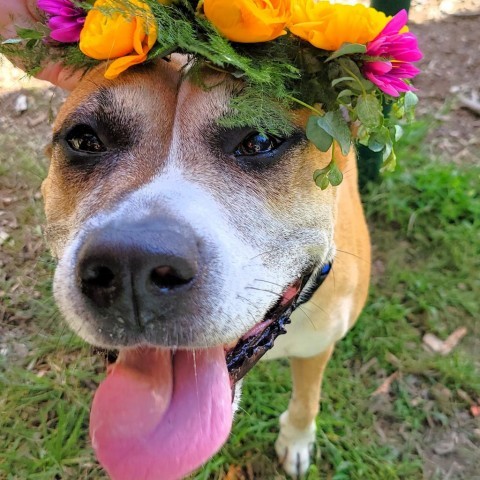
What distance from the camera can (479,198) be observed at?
4340mm

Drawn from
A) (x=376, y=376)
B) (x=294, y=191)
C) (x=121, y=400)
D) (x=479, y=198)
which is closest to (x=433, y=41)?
(x=479, y=198)

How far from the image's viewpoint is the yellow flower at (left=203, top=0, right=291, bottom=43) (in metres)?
1.82

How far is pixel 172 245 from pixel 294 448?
1.93 metres

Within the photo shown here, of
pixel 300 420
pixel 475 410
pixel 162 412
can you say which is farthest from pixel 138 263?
pixel 475 410

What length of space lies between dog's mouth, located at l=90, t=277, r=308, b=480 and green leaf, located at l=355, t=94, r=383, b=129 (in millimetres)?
865

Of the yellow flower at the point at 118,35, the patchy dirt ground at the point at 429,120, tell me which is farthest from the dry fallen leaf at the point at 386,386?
the yellow flower at the point at 118,35

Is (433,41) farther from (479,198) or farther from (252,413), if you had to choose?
(252,413)

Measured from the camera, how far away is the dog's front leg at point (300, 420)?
3.02 m

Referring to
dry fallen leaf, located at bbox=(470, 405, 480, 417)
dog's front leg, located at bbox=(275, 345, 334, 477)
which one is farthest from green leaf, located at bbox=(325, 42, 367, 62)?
dry fallen leaf, located at bbox=(470, 405, 480, 417)

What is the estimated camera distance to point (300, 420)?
3170mm

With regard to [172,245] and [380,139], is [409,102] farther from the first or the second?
[172,245]

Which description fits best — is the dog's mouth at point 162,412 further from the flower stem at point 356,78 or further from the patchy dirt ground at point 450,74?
the patchy dirt ground at point 450,74

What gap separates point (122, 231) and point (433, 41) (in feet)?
14.2

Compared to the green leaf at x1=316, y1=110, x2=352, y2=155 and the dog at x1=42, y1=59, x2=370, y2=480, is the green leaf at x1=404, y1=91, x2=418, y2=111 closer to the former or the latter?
the dog at x1=42, y1=59, x2=370, y2=480
